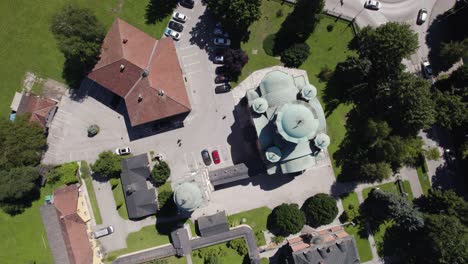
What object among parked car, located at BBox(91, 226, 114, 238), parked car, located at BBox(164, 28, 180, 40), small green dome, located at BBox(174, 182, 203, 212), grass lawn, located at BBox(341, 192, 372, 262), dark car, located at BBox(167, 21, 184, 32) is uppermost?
dark car, located at BBox(167, 21, 184, 32)

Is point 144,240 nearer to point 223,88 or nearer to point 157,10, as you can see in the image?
point 223,88

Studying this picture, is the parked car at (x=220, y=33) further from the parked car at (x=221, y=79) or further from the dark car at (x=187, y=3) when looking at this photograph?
the parked car at (x=221, y=79)

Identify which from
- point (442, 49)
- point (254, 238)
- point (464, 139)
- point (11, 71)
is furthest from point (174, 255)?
point (442, 49)

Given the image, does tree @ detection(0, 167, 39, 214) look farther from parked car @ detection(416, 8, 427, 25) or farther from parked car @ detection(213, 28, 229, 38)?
parked car @ detection(416, 8, 427, 25)

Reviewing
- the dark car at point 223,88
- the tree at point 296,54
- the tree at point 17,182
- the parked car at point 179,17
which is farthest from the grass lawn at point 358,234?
the tree at point 17,182

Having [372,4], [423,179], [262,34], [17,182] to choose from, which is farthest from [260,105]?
[17,182]

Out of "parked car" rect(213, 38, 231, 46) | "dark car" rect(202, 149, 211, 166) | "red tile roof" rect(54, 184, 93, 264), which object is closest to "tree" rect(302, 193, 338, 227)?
A: "dark car" rect(202, 149, 211, 166)
